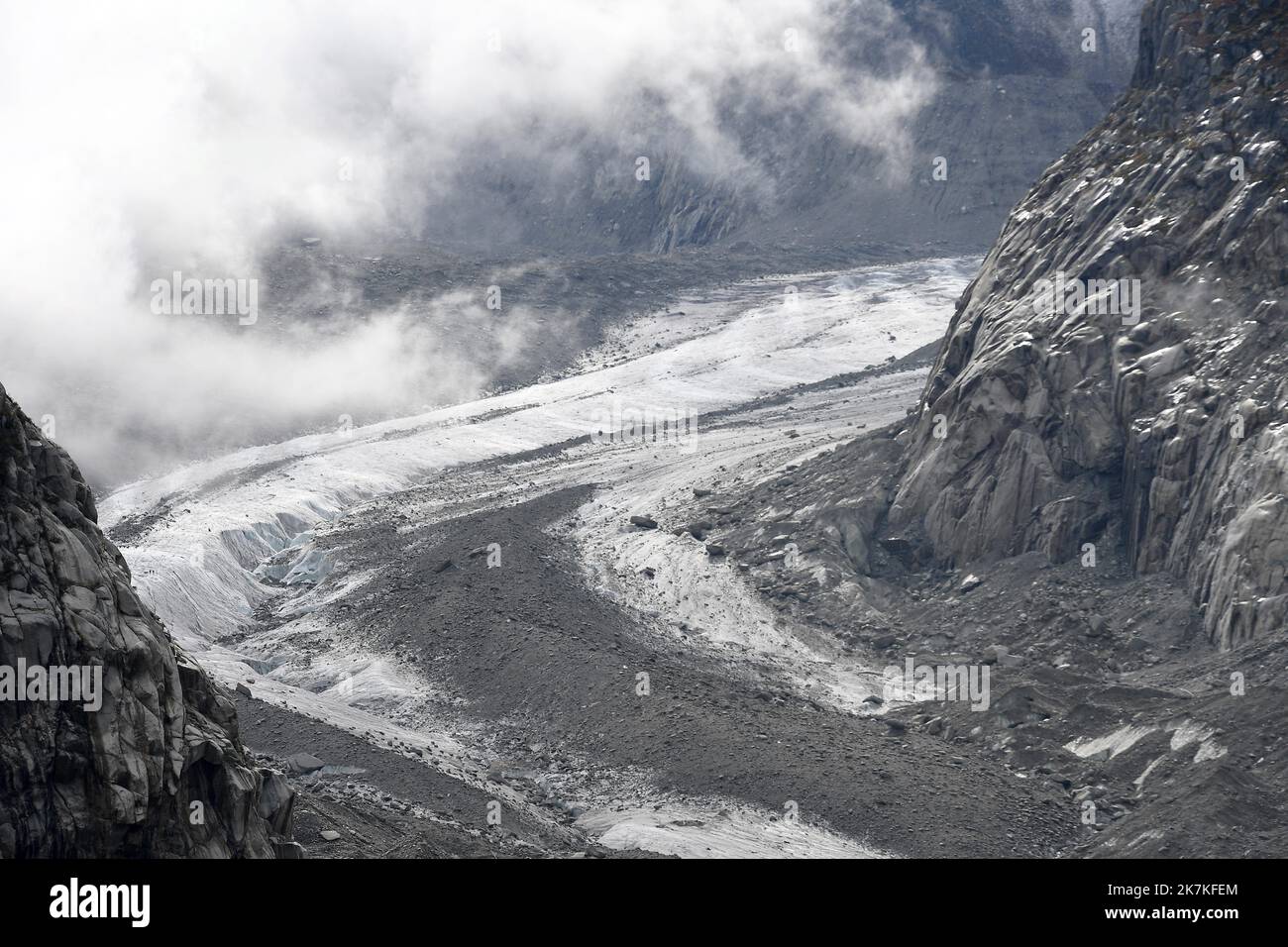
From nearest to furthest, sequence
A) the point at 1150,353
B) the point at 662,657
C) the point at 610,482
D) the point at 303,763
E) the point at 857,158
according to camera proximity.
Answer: the point at 303,763 < the point at 662,657 < the point at 1150,353 < the point at 610,482 < the point at 857,158

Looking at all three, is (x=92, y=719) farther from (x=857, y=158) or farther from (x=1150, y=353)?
(x=857, y=158)

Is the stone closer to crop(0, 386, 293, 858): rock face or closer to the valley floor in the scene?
the valley floor

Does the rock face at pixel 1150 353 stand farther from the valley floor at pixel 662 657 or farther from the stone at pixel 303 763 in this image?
the stone at pixel 303 763

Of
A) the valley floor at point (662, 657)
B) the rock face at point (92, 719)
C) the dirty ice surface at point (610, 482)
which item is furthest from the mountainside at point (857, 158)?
the rock face at point (92, 719)

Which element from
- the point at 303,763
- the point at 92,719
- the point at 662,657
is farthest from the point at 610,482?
the point at 92,719

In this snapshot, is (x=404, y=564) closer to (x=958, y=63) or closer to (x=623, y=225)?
(x=623, y=225)
